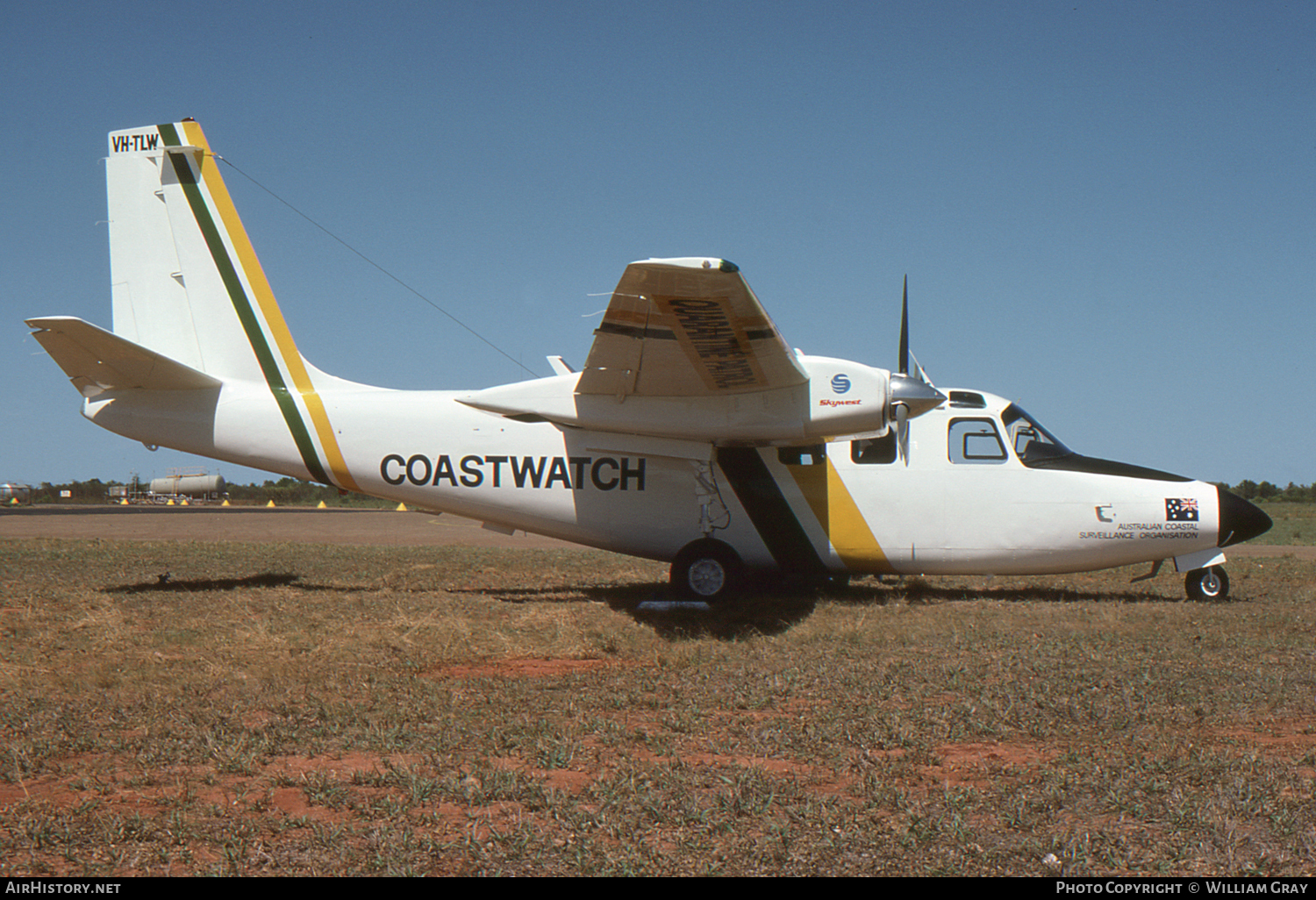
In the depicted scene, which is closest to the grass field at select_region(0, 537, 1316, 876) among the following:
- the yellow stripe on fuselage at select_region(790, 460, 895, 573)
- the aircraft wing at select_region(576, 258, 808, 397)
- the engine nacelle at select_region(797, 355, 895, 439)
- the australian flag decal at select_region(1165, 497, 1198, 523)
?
the yellow stripe on fuselage at select_region(790, 460, 895, 573)

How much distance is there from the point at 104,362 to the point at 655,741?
923 cm

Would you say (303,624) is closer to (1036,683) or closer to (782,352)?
(782,352)

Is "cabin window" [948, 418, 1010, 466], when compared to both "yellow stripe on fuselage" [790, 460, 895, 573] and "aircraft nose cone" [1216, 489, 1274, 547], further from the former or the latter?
"aircraft nose cone" [1216, 489, 1274, 547]

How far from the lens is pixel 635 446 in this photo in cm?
1079

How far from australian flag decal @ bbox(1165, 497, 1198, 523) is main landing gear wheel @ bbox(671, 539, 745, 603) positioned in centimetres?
545

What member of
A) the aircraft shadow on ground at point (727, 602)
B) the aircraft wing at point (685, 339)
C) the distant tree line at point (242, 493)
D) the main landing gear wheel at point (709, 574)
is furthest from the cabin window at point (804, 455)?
the distant tree line at point (242, 493)

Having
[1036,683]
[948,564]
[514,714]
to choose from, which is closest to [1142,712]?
[1036,683]

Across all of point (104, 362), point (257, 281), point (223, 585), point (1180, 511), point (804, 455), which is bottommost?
point (223, 585)

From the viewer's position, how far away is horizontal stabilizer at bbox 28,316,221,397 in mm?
9586

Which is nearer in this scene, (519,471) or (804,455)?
(804,455)

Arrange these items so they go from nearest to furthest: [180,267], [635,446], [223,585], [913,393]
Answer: [913,393] → [635,446] → [180,267] → [223,585]

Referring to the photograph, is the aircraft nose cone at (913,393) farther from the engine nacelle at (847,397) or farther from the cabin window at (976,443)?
the cabin window at (976,443)

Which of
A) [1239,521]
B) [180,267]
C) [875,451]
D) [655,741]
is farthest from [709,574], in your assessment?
[180,267]

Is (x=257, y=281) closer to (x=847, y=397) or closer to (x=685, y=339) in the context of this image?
(x=685, y=339)
